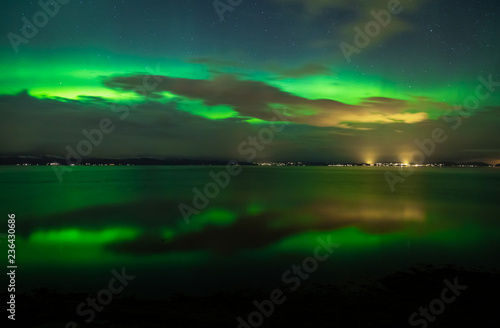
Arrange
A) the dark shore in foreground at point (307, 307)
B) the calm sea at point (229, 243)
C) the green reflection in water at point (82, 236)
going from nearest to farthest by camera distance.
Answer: the dark shore in foreground at point (307, 307)
the calm sea at point (229, 243)
the green reflection in water at point (82, 236)

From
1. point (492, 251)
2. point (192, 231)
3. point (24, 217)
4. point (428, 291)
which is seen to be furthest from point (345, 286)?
point (24, 217)

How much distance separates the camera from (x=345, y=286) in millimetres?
10188

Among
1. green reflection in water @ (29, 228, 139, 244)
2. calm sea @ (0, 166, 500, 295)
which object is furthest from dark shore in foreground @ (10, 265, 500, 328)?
green reflection in water @ (29, 228, 139, 244)

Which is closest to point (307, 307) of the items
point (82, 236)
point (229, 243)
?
point (229, 243)

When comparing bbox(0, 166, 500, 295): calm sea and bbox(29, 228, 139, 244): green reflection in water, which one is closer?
bbox(0, 166, 500, 295): calm sea

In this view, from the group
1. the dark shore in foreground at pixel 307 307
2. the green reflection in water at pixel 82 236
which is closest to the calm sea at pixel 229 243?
the green reflection in water at pixel 82 236

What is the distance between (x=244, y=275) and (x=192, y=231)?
8.27 meters

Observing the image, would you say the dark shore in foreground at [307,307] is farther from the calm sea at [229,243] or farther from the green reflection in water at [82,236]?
the green reflection in water at [82,236]

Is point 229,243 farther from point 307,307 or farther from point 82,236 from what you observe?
point 82,236

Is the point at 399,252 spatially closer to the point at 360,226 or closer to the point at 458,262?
the point at 458,262

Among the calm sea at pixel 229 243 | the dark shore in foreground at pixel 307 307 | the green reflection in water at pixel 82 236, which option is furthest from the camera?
the green reflection in water at pixel 82 236

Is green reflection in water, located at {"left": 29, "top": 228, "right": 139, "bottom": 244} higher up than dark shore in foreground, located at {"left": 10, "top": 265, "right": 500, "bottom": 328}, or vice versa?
green reflection in water, located at {"left": 29, "top": 228, "right": 139, "bottom": 244}

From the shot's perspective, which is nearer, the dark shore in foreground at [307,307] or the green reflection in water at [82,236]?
the dark shore in foreground at [307,307]

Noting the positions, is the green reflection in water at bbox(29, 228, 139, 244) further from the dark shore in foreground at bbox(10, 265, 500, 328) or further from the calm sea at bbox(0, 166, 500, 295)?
the dark shore in foreground at bbox(10, 265, 500, 328)
